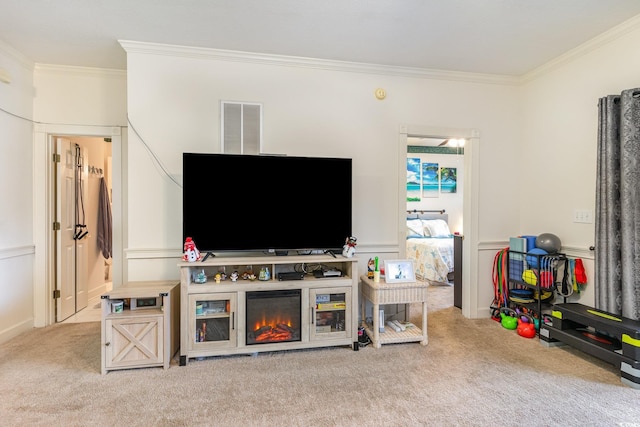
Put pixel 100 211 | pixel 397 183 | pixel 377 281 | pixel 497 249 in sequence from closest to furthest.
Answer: pixel 377 281
pixel 397 183
pixel 497 249
pixel 100 211

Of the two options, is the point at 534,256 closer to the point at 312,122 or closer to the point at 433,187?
the point at 312,122

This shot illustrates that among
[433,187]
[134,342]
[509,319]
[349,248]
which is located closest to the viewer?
[134,342]

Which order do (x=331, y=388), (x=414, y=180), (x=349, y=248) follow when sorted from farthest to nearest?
1. (x=414, y=180)
2. (x=349, y=248)
3. (x=331, y=388)

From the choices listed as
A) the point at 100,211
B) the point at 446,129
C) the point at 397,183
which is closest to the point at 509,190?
the point at 446,129

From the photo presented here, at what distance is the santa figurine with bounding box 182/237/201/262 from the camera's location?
2.62 meters

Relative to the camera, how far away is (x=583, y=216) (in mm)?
3049

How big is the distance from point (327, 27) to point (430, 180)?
5.18 metres

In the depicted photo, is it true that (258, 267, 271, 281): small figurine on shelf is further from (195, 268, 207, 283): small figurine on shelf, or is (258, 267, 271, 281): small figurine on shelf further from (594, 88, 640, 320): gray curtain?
(594, 88, 640, 320): gray curtain

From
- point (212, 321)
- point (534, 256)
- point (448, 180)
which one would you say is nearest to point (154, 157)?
point (212, 321)

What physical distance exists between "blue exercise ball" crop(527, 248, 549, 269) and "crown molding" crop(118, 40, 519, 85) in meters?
1.92

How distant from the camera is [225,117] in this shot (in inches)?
123

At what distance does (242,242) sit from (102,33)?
7.01 feet

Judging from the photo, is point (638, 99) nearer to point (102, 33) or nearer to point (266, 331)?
point (266, 331)

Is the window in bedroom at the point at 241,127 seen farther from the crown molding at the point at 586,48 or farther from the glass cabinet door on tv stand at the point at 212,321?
the crown molding at the point at 586,48
